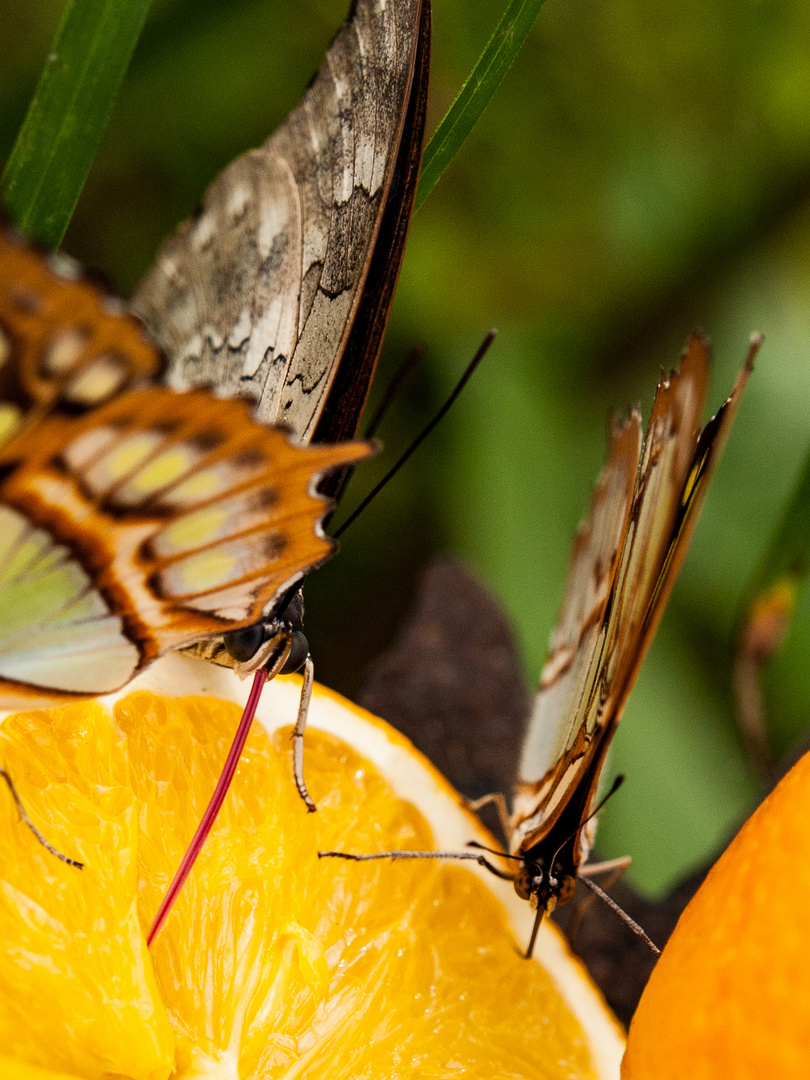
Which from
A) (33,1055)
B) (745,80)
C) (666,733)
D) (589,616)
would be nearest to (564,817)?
(589,616)

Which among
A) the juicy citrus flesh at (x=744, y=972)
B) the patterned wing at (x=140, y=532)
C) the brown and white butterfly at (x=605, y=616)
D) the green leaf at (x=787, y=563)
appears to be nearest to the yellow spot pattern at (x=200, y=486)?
the patterned wing at (x=140, y=532)

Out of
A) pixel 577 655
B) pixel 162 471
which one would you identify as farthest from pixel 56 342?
pixel 577 655

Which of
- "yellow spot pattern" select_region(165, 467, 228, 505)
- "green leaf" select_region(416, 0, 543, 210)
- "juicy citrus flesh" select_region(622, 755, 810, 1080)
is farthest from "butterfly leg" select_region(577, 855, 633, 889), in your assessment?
"green leaf" select_region(416, 0, 543, 210)

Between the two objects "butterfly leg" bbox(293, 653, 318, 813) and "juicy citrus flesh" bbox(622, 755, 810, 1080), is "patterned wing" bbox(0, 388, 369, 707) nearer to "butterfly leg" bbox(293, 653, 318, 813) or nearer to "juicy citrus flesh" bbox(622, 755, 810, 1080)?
"butterfly leg" bbox(293, 653, 318, 813)

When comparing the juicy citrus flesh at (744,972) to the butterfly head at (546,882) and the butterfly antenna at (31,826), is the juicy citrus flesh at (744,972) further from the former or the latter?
the butterfly antenna at (31,826)

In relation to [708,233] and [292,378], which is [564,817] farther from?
[708,233]

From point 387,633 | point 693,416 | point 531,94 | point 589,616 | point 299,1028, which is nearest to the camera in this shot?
point 693,416
